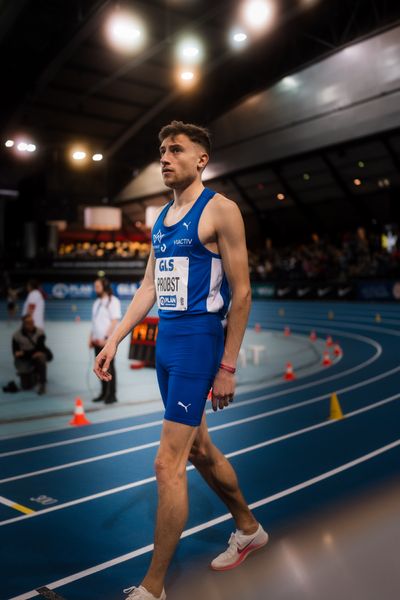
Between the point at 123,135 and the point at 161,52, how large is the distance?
1188 centimetres

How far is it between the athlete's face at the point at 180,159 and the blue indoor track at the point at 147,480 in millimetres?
2275

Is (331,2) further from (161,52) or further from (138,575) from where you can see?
(138,575)

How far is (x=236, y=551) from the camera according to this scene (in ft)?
11.7

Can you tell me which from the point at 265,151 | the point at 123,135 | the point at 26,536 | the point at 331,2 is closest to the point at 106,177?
the point at 123,135

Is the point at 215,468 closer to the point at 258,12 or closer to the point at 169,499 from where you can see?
the point at 169,499

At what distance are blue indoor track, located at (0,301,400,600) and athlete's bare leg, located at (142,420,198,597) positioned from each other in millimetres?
447

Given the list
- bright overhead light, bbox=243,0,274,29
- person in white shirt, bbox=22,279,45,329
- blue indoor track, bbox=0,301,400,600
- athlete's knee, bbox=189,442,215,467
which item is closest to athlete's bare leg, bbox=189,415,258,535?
athlete's knee, bbox=189,442,215,467

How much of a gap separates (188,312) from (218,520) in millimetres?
1975

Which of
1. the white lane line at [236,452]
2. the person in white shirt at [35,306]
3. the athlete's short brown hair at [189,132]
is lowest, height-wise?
the white lane line at [236,452]

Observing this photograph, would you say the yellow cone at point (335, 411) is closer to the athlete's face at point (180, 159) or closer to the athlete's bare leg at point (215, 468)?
the athlete's bare leg at point (215, 468)

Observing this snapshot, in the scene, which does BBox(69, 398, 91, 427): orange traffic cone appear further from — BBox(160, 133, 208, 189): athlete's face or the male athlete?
BBox(160, 133, 208, 189): athlete's face

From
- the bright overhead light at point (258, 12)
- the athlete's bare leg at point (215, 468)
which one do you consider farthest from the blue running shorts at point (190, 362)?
the bright overhead light at point (258, 12)

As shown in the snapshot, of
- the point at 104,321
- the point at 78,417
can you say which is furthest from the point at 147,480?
the point at 104,321

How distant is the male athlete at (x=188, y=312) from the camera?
9.90 feet
